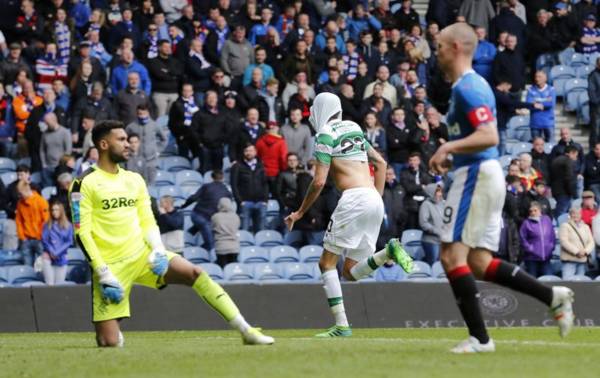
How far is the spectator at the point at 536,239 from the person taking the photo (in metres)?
23.0

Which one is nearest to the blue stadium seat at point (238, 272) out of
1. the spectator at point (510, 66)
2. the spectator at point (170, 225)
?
the spectator at point (170, 225)

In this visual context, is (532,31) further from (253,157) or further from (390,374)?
(390,374)

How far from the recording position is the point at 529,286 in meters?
10.3

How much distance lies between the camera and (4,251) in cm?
2277

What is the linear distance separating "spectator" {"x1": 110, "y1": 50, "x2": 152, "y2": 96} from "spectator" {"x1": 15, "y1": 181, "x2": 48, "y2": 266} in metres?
3.77

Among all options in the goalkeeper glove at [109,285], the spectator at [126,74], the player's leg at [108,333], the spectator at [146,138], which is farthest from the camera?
the spectator at [126,74]

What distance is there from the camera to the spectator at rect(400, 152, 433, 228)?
78.6 ft

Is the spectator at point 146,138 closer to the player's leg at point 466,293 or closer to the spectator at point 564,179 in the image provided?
the spectator at point 564,179

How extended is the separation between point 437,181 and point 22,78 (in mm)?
7854

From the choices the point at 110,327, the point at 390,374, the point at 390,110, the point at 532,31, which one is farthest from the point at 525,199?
the point at 390,374

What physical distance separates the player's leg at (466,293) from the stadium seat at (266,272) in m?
12.3

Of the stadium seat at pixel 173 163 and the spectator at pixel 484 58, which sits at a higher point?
the spectator at pixel 484 58

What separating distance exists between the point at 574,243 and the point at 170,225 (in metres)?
6.86

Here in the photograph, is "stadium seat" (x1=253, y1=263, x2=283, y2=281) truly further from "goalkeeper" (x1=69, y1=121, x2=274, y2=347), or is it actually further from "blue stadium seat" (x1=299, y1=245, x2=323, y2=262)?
"goalkeeper" (x1=69, y1=121, x2=274, y2=347)
